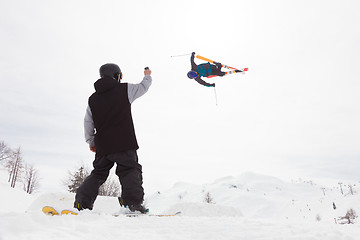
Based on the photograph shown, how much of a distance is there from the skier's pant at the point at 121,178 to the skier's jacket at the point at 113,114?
3.6 inches

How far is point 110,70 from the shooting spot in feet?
11.6

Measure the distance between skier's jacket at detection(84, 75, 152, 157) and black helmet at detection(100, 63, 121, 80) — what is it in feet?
0.62

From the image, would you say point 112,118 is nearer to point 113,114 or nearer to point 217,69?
point 113,114

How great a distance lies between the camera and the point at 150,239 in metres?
1.53

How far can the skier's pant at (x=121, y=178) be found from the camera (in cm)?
290

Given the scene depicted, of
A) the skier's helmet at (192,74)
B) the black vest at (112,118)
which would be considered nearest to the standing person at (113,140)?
the black vest at (112,118)

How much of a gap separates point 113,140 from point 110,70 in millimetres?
1095

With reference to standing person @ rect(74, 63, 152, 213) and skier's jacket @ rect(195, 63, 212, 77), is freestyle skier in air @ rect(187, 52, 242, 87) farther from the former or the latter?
standing person @ rect(74, 63, 152, 213)

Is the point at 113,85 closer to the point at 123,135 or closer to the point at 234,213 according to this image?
the point at 123,135

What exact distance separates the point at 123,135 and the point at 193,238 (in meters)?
1.76

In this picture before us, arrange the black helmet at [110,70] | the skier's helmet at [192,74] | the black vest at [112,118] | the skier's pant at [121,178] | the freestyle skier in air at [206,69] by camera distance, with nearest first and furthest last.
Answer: the skier's pant at [121,178] < the black vest at [112,118] < the black helmet at [110,70] < the skier's helmet at [192,74] < the freestyle skier in air at [206,69]

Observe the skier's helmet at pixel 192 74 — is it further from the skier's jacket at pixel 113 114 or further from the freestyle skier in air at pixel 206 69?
the skier's jacket at pixel 113 114

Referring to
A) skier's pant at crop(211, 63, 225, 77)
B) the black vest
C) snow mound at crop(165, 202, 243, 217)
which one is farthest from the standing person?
snow mound at crop(165, 202, 243, 217)

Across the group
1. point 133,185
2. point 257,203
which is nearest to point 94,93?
point 133,185
